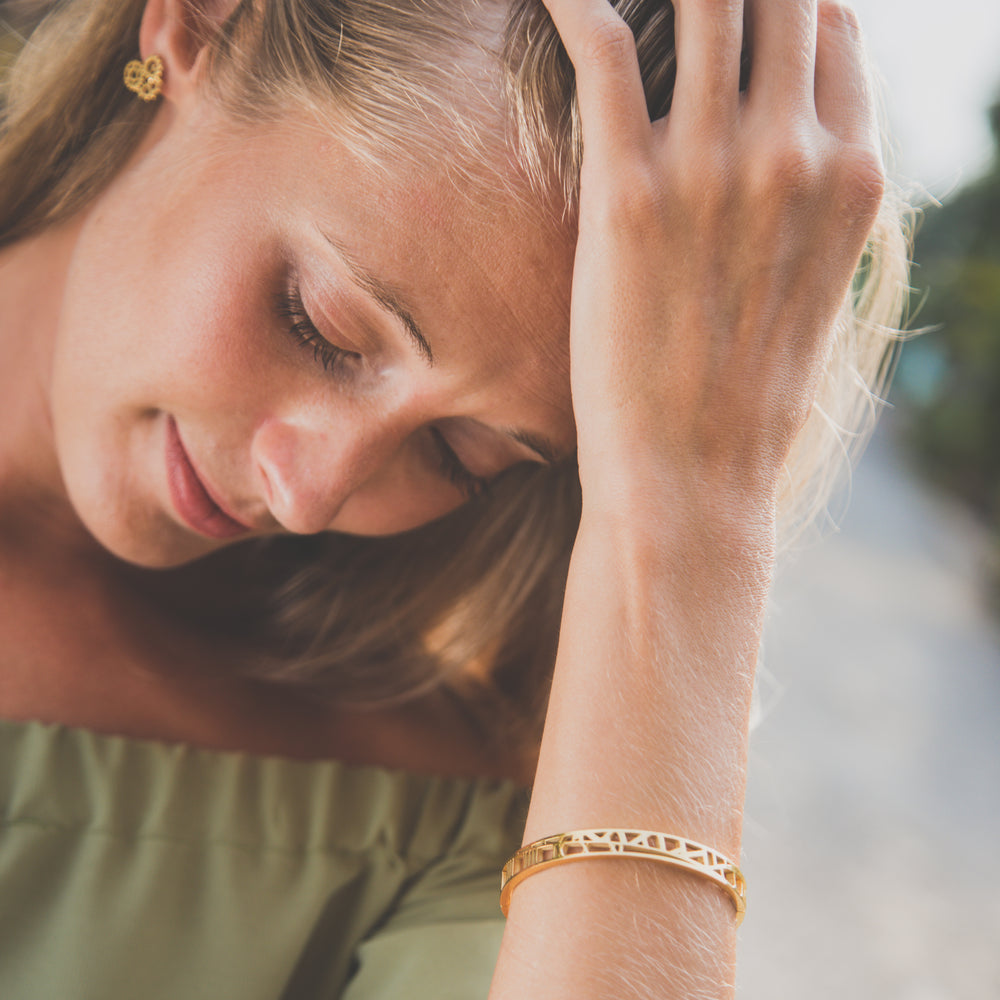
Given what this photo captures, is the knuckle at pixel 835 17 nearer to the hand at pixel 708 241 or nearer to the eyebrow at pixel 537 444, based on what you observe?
the hand at pixel 708 241

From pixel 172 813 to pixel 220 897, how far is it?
103 millimetres

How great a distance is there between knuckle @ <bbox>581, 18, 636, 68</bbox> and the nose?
14.6 inches

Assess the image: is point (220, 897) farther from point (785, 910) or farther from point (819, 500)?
point (785, 910)

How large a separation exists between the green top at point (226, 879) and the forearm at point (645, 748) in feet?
0.85

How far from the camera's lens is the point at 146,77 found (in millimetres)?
999

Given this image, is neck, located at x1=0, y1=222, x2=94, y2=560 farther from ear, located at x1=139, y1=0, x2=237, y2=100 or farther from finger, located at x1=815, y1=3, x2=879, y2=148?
finger, located at x1=815, y1=3, x2=879, y2=148

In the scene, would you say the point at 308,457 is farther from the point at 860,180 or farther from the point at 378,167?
the point at 860,180

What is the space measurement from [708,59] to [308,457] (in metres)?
0.50

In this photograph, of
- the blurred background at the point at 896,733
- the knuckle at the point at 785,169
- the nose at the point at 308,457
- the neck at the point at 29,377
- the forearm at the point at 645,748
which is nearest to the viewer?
the forearm at the point at 645,748

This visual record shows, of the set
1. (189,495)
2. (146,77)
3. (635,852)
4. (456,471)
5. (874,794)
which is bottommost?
(635,852)

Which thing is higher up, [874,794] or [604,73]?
[874,794]

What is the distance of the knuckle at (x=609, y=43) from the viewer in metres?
0.78

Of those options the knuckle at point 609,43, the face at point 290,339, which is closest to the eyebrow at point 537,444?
the face at point 290,339

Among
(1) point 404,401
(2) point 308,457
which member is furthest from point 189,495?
(1) point 404,401
